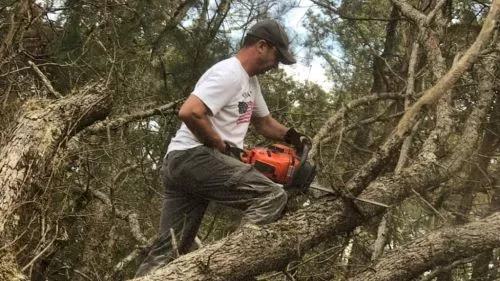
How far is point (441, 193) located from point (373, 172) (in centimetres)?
311

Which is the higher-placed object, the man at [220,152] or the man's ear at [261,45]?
the man's ear at [261,45]

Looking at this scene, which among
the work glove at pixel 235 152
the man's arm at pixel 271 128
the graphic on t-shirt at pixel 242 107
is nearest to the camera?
the work glove at pixel 235 152

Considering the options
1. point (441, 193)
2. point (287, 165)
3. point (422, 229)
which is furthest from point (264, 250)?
point (422, 229)

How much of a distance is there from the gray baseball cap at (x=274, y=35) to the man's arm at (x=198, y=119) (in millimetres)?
563

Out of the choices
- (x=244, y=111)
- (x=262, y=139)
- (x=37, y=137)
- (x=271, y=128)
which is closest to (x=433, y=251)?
(x=271, y=128)

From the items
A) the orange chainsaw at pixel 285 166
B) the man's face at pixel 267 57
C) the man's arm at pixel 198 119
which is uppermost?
the man's face at pixel 267 57

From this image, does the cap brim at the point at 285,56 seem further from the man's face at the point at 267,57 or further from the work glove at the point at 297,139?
the work glove at the point at 297,139

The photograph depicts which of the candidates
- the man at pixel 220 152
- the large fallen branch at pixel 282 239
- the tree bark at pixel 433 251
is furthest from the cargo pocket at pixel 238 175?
the tree bark at pixel 433 251

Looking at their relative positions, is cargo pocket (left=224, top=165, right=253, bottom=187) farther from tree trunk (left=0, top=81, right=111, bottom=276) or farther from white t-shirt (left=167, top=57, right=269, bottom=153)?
tree trunk (left=0, top=81, right=111, bottom=276)

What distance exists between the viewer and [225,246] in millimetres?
2762

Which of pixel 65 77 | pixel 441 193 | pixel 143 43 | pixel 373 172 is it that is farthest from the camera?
pixel 143 43

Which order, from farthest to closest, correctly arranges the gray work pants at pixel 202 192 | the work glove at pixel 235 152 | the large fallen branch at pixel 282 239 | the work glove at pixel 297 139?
the work glove at pixel 297 139 → the work glove at pixel 235 152 → the gray work pants at pixel 202 192 → the large fallen branch at pixel 282 239

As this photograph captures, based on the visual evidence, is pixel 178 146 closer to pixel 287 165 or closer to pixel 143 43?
pixel 287 165

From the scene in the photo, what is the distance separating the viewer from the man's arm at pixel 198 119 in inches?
118
